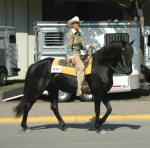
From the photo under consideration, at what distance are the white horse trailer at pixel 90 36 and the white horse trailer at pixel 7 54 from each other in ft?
19.3

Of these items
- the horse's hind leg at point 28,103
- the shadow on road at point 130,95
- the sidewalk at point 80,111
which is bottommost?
the sidewalk at point 80,111

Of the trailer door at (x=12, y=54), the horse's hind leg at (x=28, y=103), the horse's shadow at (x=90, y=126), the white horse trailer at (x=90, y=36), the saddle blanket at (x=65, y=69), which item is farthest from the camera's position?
the trailer door at (x=12, y=54)

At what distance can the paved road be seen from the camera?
7.49 metres

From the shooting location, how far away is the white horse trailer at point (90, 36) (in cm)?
1329

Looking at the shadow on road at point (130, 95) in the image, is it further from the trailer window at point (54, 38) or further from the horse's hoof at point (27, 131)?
the horse's hoof at point (27, 131)

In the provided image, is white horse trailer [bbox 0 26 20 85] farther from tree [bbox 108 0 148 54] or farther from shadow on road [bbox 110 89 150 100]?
shadow on road [bbox 110 89 150 100]

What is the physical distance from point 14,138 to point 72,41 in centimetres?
243

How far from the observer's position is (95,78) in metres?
8.28

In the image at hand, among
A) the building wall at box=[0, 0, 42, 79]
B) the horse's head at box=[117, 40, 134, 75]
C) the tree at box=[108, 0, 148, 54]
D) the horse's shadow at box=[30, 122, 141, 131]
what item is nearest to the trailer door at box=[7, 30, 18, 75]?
the building wall at box=[0, 0, 42, 79]

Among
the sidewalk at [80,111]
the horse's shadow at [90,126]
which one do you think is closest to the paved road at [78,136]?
the horse's shadow at [90,126]

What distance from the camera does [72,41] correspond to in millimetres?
8500

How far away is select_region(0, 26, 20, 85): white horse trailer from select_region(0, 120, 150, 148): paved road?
9440 mm

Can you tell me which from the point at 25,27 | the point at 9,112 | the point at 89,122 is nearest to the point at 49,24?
the point at 9,112

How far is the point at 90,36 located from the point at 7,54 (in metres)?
7.11
